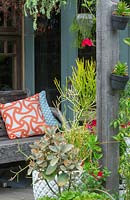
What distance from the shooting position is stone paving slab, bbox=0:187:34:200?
4844 mm

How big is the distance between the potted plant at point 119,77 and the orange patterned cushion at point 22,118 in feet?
6.31

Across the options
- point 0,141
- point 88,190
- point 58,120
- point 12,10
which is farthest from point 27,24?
point 88,190

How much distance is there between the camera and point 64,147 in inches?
124

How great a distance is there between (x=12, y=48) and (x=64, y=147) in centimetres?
398

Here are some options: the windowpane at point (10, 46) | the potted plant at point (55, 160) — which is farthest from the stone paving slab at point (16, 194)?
the windowpane at point (10, 46)

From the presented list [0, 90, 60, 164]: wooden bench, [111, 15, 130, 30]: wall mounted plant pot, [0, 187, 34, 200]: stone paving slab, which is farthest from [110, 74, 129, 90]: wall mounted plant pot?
[0, 187, 34, 200]: stone paving slab

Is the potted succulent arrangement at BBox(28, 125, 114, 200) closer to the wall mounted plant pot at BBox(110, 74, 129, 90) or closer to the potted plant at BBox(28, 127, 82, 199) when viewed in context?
the potted plant at BBox(28, 127, 82, 199)

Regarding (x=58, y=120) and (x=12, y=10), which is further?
(x=12, y=10)

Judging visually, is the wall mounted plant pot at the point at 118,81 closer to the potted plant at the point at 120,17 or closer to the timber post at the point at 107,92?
the timber post at the point at 107,92

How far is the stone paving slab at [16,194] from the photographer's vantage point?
4844mm

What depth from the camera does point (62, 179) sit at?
3.15 meters

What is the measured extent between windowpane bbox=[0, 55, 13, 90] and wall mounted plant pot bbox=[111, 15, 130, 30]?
3.46 m

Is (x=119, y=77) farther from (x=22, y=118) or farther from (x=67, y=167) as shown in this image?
(x=22, y=118)

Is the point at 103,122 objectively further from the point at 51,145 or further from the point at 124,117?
the point at 51,145
